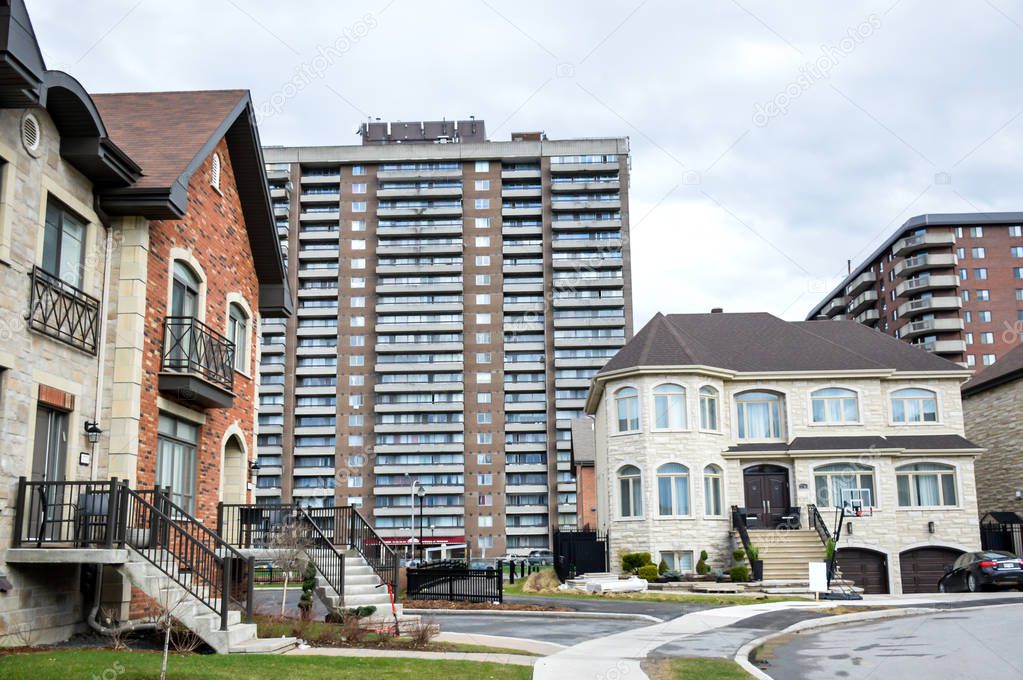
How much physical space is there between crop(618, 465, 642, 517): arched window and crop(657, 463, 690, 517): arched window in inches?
Result: 29.6

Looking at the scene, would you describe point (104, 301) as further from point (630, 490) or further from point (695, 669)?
point (630, 490)

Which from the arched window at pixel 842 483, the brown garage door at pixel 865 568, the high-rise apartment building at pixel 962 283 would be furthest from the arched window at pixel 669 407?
the high-rise apartment building at pixel 962 283

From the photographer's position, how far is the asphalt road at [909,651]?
13.0 metres

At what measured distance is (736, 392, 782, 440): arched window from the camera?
3691 centimetres

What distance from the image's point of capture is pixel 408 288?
94.7m

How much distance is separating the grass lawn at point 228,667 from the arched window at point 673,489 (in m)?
22.0

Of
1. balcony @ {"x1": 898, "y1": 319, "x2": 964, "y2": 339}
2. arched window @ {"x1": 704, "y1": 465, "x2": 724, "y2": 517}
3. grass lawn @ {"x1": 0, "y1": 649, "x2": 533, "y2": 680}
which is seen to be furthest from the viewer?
balcony @ {"x1": 898, "y1": 319, "x2": 964, "y2": 339}

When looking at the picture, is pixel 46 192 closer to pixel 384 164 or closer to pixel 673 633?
pixel 673 633

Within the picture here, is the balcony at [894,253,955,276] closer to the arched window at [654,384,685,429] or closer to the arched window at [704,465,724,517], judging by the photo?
the arched window at [704,465,724,517]

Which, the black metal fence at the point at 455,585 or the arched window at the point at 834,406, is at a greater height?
the arched window at the point at 834,406

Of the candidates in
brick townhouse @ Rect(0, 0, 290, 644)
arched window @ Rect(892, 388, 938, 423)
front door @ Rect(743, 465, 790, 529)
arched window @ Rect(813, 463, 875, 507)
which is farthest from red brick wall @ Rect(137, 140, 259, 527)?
arched window @ Rect(892, 388, 938, 423)

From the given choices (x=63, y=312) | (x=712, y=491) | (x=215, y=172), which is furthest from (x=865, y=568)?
(x=63, y=312)

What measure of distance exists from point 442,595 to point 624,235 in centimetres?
7398

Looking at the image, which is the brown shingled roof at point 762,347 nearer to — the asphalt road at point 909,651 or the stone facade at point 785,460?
the stone facade at point 785,460
